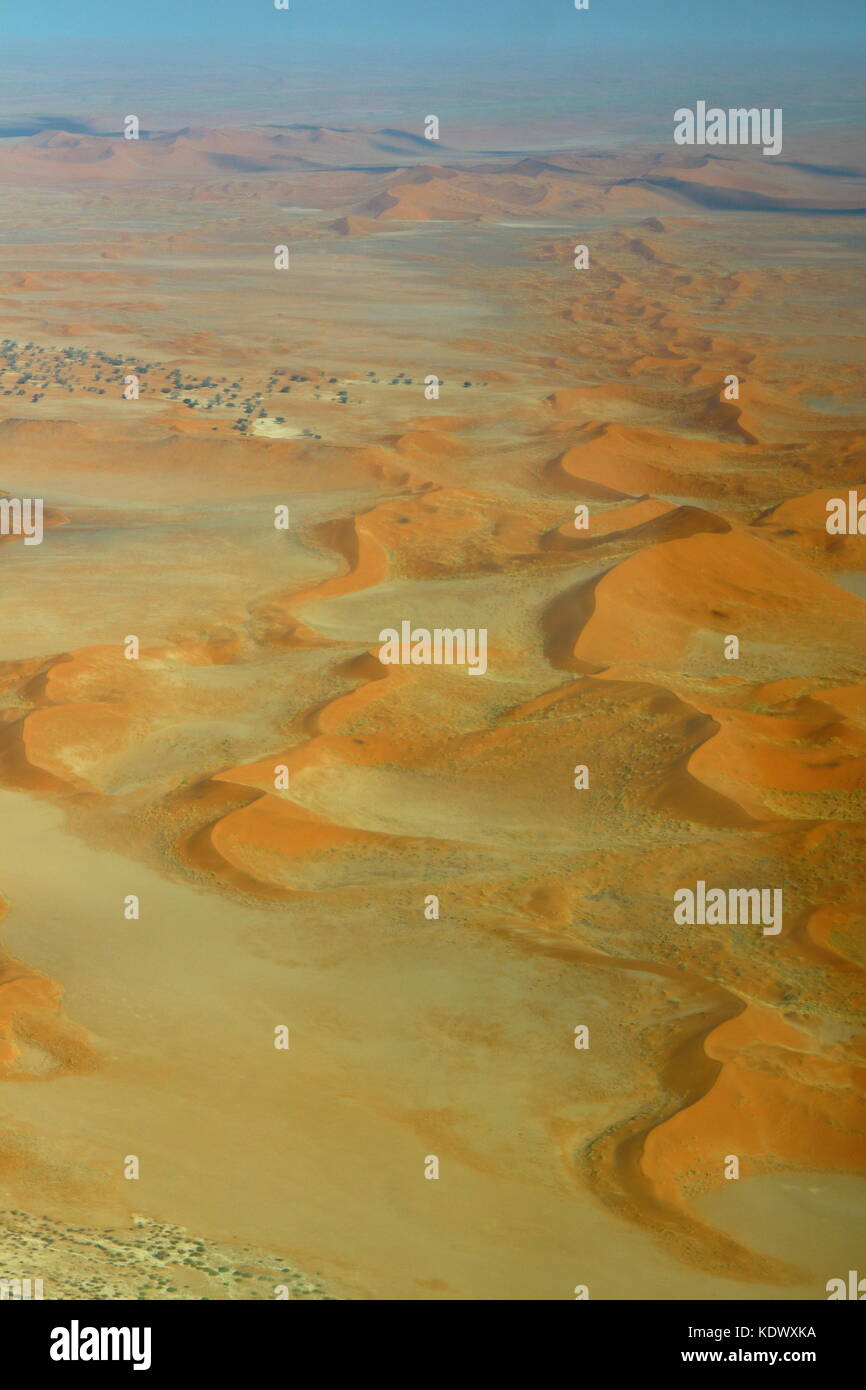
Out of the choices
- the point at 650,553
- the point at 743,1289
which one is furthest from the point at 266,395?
the point at 743,1289

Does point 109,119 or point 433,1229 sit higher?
point 109,119

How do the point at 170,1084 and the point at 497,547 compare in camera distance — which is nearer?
the point at 170,1084

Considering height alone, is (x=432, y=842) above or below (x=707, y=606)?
below

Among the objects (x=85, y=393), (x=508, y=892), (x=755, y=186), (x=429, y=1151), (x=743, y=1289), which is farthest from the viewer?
(x=755, y=186)

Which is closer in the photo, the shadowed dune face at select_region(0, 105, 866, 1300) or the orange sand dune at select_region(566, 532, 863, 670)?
the shadowed dune face at select_region(0, 105, 866, 1300)

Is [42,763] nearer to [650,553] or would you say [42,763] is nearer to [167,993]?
[167,993]

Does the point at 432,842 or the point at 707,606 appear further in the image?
the point at 707,606

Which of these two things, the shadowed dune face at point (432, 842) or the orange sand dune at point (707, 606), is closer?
the shadowed dune face at point (432, 842)

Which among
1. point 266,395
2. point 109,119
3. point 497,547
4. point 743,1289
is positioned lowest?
point 743,1289
